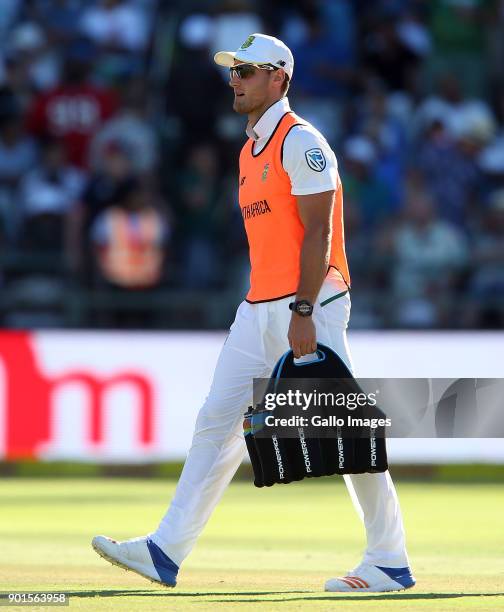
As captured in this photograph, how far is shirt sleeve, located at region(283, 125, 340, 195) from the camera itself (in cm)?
720

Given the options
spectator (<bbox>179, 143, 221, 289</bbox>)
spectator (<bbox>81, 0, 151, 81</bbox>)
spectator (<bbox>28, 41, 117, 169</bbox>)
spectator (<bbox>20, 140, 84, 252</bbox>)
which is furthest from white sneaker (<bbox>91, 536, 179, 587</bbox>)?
spectator (<bbox>81, 0, 151, 81</bbox>)

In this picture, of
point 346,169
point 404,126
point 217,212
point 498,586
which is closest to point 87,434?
point 217,212

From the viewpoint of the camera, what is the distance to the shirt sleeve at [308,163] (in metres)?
7.20

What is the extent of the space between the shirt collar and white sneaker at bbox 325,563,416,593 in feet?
6.73

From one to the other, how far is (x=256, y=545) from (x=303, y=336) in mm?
3117

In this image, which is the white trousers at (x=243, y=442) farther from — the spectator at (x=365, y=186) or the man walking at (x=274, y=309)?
the spectator at (x=365, y=186)

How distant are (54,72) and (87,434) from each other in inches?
215

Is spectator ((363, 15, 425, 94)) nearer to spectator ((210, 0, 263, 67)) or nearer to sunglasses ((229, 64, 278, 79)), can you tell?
spectator ((210, 0, 263, 67))

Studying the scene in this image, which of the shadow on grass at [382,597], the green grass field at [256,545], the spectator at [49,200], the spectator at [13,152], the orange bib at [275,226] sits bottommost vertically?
the green grass field at [256,545]

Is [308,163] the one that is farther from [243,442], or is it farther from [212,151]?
[212,151]

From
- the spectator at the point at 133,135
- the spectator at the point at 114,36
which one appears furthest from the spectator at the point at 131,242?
the spectator at the point at 114,36

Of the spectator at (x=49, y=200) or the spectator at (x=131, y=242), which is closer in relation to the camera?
the spectator at (x=131, y=242)

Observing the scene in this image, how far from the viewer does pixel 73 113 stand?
18.0m

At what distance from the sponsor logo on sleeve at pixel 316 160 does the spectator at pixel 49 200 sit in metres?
9.97
